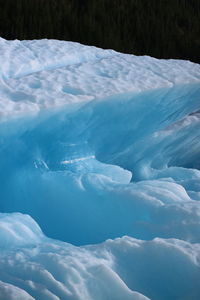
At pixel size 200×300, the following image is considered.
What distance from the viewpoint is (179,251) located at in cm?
122

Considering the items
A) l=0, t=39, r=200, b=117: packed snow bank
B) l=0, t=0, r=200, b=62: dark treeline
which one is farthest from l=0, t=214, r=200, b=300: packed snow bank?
l=0, t=0, r=200, b=62: dark treeline

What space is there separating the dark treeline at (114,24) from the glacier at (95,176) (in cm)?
193

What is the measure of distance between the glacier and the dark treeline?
1.93 meters

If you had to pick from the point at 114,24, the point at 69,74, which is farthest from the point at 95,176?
the point at 114,24

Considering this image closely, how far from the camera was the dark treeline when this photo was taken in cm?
443

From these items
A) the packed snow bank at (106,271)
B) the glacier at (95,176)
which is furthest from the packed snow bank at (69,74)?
the packed snow bank at (106,271)

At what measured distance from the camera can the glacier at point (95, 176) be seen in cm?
118

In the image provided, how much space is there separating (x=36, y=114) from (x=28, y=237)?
1.36 feet

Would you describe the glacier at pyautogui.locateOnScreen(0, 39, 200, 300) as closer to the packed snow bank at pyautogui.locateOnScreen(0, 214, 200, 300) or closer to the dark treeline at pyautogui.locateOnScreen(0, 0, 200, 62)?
the packed snow bank at pyautogui.locateOnScreen(0, 214, 200, 300)

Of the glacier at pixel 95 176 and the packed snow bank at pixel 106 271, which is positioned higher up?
the packed snow bank at pixel 106 271

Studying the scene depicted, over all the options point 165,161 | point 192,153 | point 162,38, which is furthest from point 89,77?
point 162,38

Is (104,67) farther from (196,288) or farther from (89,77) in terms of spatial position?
(196,288)

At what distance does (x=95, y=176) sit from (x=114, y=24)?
3.00 metres

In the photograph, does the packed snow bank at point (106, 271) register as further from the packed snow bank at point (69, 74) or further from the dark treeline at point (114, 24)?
the dark treeline at point (114, 24)
